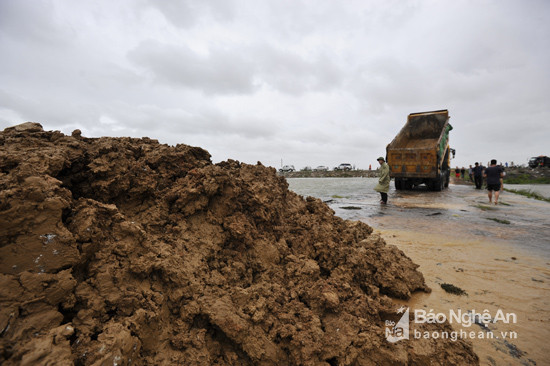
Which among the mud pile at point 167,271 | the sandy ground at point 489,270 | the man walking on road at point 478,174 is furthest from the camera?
the man walking on road at point 478,174

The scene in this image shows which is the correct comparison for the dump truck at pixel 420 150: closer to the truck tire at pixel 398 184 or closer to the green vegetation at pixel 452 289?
the truck tire at pixel 398 184

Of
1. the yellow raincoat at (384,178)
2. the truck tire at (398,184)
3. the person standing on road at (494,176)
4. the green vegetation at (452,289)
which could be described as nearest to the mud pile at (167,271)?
the green vegetation at (452,289)

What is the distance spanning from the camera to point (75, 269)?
64.7 inches

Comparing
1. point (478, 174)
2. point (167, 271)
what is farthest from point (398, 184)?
point (167, 271)

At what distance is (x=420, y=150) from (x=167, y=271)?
13374 mm

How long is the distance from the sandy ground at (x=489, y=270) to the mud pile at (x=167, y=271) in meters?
0.40

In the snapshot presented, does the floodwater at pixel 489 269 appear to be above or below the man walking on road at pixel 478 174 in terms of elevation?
below

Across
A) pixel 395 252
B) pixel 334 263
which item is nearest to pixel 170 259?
pixel 334 263

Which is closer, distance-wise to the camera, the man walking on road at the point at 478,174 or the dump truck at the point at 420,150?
the dump truck at the point at 420,150

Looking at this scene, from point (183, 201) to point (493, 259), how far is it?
5001mm

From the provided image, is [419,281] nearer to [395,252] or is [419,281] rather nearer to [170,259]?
[395,252]
